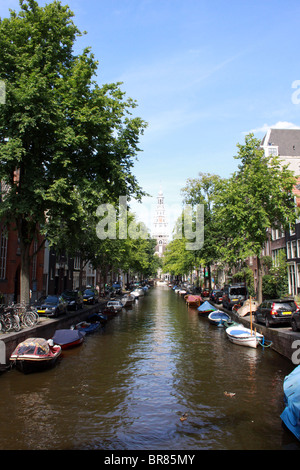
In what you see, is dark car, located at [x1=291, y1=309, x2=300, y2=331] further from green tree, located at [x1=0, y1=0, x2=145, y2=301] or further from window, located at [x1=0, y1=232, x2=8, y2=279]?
window, located at [x1=0, y1=232, x2=8, y2=279]

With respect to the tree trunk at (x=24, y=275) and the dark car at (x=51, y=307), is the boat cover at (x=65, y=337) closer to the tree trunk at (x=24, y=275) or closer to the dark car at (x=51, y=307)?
the tree trunk at (x=24, y=275)

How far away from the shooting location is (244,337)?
72.4 ft

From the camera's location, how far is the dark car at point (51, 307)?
26766mm

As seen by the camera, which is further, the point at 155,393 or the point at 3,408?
the point at 155,393

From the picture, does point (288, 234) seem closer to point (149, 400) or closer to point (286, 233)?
point (286, 233)

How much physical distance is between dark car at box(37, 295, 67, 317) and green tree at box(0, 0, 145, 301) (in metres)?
4.44

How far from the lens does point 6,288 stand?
107 feet

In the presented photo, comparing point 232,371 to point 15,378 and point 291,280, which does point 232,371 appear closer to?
point 15,378

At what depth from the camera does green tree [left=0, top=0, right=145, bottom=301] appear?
19.9 meters

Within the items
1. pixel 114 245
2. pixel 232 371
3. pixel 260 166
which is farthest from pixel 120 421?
pixel 114 245

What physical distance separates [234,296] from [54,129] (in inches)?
945

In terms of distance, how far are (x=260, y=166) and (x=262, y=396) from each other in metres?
20.2

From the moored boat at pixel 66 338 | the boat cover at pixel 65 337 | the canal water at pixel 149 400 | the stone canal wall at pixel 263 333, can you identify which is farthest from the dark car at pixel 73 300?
the boat cover at pixel 65 337

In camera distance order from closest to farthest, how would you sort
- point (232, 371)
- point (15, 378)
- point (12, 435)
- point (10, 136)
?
point (12, 435), point (15, 378), point (232, 371), point (10, 136)
